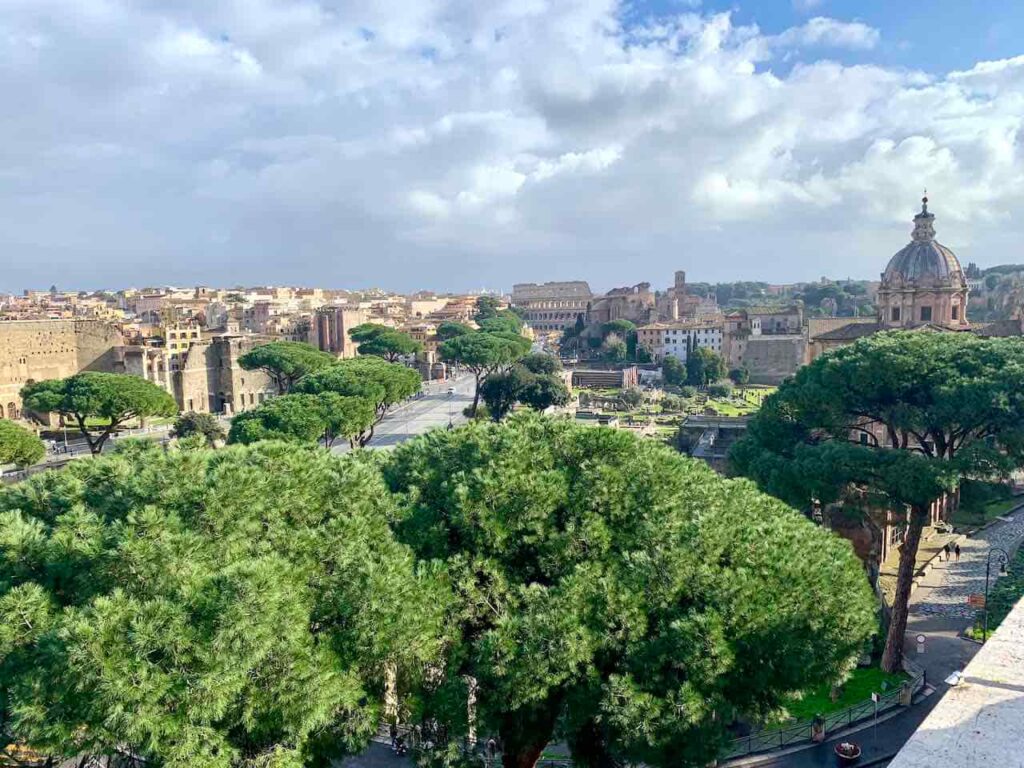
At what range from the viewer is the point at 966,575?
22875 millimetres

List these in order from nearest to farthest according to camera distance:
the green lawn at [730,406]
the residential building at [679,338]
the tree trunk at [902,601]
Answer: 1. the tree trunk at [902,601]
2. the green lawn at [730,406]
3. the residential building at [679,338]

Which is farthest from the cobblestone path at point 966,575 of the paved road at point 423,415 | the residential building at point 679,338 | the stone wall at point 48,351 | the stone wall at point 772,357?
the stone wall at point 48,351

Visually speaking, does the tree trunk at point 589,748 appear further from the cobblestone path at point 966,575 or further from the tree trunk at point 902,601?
the cobblestone path at point 966,575

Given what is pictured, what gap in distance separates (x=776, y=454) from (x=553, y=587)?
11234 millimetres

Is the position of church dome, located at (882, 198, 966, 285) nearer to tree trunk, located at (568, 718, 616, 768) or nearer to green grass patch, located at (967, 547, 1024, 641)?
green grass patch, located at (967, 547, 1024, 641)

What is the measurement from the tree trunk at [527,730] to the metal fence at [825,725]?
5397mm

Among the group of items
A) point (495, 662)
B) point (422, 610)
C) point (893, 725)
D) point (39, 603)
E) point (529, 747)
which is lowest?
point (893, 725)

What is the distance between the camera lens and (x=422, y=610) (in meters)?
8.71

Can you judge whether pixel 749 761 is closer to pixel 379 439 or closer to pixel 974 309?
pixel 379 439

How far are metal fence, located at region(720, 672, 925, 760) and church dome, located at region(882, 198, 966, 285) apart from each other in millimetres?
32265

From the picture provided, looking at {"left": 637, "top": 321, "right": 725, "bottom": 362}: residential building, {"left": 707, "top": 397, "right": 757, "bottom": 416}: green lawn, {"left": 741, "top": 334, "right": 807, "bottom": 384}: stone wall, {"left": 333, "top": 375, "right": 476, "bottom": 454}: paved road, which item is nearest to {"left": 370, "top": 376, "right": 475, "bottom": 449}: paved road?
{"left": 333, "top": 375, "right": 476, "bottom": 454}: paved road

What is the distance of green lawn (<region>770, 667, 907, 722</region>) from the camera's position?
610 inches

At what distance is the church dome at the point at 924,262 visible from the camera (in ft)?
138

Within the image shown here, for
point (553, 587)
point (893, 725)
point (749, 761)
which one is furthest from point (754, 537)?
point (893, 725)
